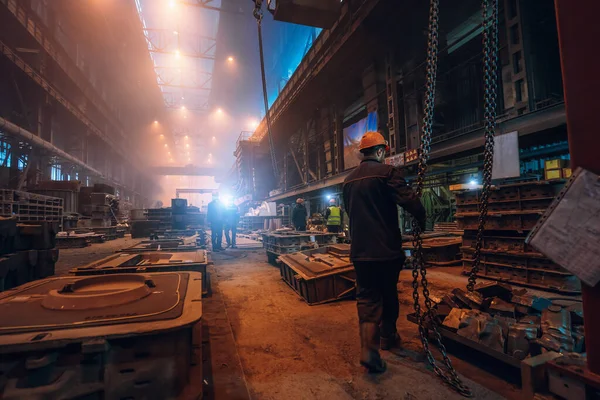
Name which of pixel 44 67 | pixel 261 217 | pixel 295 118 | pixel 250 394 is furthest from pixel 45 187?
pixel 250 394

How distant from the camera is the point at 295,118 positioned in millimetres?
17531

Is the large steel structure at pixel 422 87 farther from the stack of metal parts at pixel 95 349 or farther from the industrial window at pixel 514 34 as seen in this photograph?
the stack of metal parts at pixel 95 349

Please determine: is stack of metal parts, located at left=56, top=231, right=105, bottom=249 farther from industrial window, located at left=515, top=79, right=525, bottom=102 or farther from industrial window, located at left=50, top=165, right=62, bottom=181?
industrial window, located at left=515, top=79, right=525, bottom=102

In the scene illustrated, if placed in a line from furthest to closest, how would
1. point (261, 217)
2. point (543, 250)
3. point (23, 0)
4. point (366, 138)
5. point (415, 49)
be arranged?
point (261, 217) < point (23, 0) < point (415, 49) < point (366, 138) < point (543, 250)

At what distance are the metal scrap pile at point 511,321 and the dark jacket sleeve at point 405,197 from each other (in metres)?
0.96

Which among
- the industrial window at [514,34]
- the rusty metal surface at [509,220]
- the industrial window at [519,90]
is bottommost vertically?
the rusty metal surface at [509,220]

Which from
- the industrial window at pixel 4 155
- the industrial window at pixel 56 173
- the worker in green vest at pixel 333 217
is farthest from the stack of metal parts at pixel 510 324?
the industrial window at pixel 56 173

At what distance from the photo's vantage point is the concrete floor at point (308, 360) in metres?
1.93

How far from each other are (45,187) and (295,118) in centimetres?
1315

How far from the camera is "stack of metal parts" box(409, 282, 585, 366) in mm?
2014

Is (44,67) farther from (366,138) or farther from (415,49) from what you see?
(366,138)

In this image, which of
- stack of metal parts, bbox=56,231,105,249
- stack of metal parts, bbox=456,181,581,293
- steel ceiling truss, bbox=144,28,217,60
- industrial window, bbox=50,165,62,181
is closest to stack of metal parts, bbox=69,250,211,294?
stack of metal parts, bbox=456,181,581,293

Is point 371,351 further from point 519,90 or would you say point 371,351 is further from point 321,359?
point 519,90

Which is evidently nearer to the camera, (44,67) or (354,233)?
(354,233)
